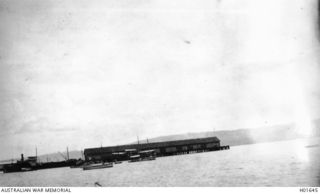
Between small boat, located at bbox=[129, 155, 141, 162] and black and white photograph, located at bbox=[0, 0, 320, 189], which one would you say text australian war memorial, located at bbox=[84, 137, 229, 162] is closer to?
small boat, located at bbox=[129, 155, 141, 162]

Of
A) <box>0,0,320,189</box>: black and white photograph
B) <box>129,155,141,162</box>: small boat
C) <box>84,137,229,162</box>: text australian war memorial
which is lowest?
<box>129,155,141,162</box>: small boat

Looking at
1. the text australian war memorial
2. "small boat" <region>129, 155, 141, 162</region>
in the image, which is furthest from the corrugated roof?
"small boat" <region>129, 155, 141, 162</region>

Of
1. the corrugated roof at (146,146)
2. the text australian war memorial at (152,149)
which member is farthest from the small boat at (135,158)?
the corrugated roof at (146,146)

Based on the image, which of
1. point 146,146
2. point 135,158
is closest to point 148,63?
point 135,158

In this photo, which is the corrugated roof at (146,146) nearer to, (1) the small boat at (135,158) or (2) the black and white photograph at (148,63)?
(1) the small boat at (135,158)

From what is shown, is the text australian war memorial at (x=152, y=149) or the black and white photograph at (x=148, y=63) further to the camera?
the text australian war memorial at (x=152, y=149)

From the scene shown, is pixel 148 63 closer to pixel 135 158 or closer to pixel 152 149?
pixel 135 158

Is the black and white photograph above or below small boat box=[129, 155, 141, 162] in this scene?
above

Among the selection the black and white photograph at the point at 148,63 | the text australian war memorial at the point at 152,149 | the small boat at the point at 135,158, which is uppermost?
the black and white photograph at the point at 148,63
